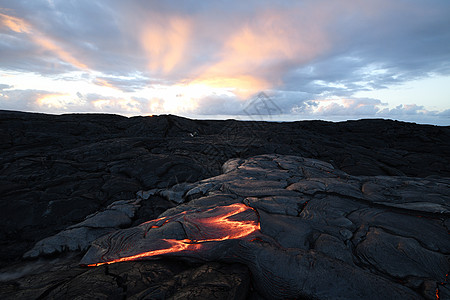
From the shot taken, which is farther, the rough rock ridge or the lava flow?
the lava flow

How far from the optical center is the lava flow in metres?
2.26

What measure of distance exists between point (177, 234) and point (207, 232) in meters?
0.40

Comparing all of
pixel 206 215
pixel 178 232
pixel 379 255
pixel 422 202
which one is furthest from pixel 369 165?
pixel 178 232

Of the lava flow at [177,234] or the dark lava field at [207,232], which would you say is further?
the lava flow at [177,234]

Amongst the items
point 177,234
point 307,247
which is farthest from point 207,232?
point 307,247

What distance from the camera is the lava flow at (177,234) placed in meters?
2.26

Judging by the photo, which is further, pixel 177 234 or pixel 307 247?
pixel 177 234

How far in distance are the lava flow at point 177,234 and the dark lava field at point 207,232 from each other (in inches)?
0.7

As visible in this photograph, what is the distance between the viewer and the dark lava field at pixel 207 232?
1744mm

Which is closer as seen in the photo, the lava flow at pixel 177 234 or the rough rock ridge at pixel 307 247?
the rough rock ridge at pixel 307 247

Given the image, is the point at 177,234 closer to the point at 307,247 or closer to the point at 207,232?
the point at 207,232

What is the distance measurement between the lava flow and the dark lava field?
2 cm

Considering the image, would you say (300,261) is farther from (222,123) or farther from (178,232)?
(222,123)

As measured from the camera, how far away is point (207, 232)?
250 centimetres
